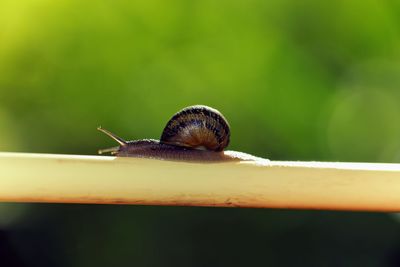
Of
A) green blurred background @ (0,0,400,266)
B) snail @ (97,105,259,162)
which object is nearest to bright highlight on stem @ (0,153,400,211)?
snail @ (97,105,259,162)

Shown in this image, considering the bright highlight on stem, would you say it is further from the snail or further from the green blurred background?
the green blurred background

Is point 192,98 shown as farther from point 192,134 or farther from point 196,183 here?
point 196,183

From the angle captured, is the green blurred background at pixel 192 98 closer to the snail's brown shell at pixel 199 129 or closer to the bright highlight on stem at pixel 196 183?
the snail's brown shell at pixel 199 129

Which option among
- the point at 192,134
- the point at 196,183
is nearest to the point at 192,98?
the point at 192,134

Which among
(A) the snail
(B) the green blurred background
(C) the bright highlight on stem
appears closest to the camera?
(C) the bright highlight on stem

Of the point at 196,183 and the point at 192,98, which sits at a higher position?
the point at 192,98

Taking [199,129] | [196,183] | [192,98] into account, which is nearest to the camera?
[196,183]

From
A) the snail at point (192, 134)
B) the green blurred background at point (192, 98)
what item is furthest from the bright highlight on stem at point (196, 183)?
the green blurred background at point (192, 98)
